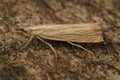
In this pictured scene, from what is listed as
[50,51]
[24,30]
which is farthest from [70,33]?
[24,30]

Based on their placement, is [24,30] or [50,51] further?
[24,30]

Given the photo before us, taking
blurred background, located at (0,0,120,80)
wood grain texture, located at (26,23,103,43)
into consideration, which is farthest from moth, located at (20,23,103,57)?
blurred background, located at (0,0,120,80)

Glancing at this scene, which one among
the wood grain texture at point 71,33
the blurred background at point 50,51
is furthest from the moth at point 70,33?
the blurred background at point 50,51

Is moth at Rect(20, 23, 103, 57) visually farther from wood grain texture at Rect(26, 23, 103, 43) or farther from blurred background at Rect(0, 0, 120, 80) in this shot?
blurred background at Rect(0, 0, 120, 80)

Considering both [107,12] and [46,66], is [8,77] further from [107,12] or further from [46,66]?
[107,12]

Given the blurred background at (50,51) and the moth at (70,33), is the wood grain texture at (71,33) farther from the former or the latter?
the blurred background at (50,51)

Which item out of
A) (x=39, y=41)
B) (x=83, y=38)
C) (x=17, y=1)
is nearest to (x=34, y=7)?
(x=17, y=1)

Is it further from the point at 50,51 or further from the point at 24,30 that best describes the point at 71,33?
the point at 24,30

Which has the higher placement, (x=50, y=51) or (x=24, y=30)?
(x=24, y=30)
